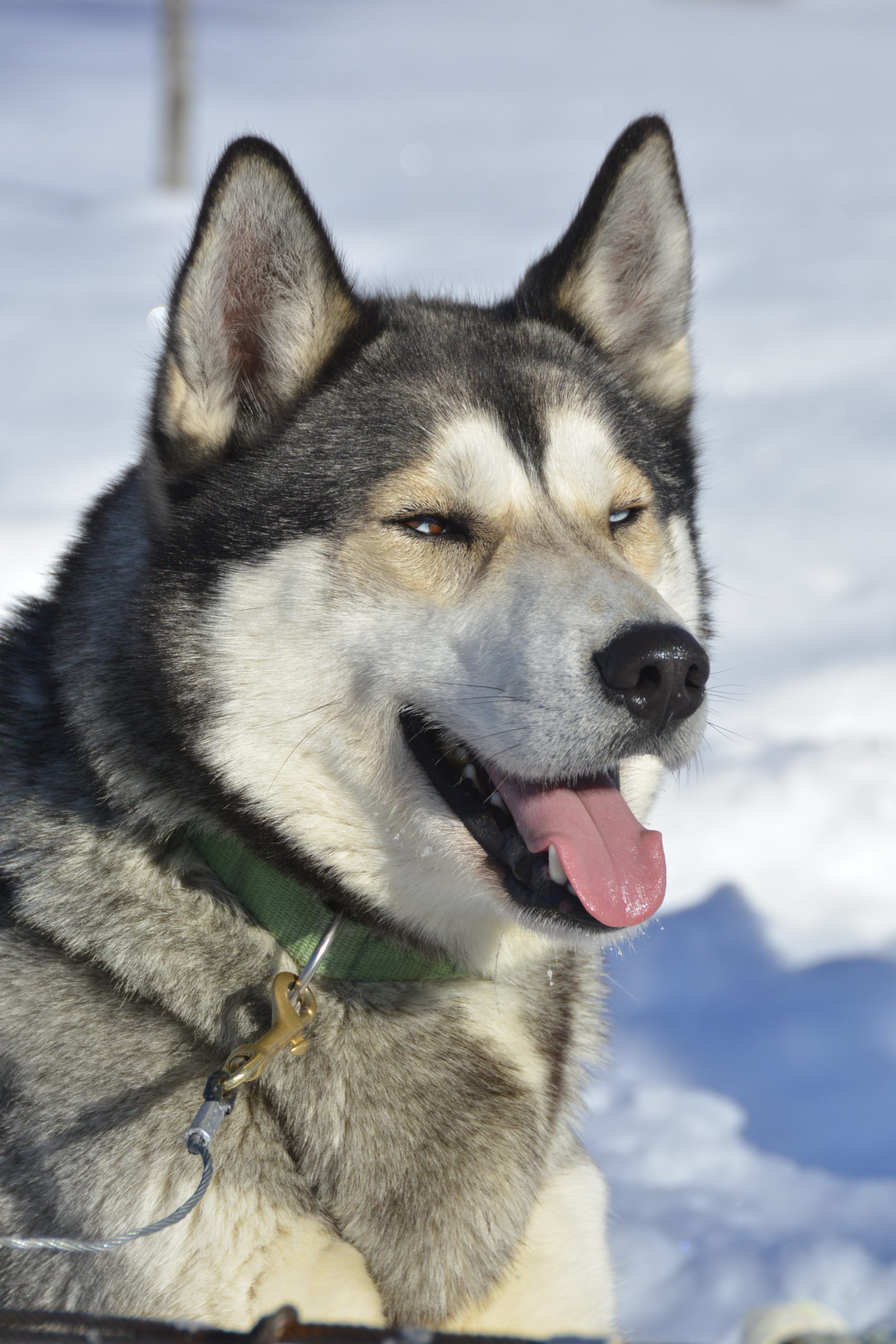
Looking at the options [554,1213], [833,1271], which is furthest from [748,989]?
[554,1213]

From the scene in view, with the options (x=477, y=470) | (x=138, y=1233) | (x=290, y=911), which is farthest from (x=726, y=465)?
(x=138, y=1233)

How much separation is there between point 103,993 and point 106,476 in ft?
15.3

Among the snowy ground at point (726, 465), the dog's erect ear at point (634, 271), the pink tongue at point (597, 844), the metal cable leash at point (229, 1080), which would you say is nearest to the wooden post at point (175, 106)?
the snowy ground at point (726, 465)

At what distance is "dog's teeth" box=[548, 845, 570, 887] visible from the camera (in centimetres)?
188

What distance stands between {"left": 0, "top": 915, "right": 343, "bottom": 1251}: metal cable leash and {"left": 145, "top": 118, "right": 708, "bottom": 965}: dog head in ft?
0.68

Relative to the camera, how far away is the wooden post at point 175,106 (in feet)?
35.7

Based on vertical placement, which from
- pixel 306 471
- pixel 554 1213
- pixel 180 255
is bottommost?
pixel 554 1213

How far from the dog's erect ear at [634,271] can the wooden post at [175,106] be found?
9.44 meters

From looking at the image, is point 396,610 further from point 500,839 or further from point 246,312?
point 246,312

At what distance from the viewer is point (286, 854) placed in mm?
1984

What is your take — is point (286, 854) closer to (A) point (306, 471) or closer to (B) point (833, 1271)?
(A) point (306, 471)

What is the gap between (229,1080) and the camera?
Answer: 1724 millimetres

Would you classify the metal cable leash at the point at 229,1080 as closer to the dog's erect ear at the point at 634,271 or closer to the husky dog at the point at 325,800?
the husky dog at the point at 325,800

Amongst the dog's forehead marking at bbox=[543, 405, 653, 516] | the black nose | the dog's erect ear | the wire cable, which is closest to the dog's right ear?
the dog's forehead marking at bbox=[543, 405, 653, 516]
